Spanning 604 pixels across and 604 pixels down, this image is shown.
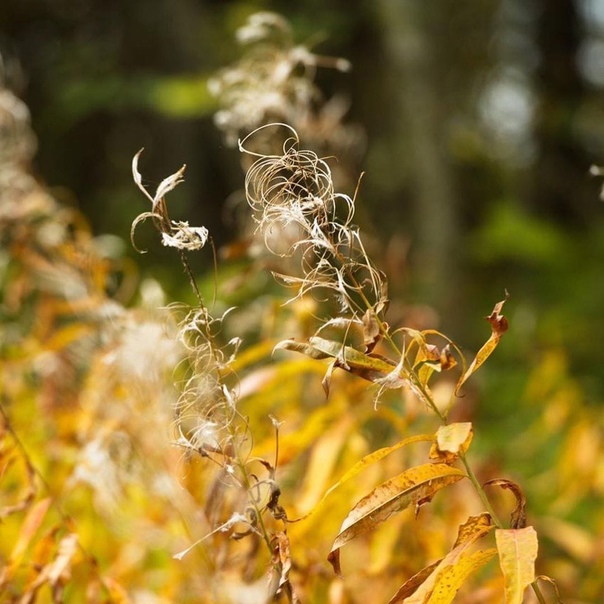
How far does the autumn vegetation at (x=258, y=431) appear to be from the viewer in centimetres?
80

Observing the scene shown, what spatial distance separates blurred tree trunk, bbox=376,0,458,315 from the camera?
3.90 m

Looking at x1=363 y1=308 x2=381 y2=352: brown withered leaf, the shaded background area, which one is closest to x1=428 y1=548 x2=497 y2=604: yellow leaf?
x1=363 y1=308 x2=381 y2=352: brown withered leaf

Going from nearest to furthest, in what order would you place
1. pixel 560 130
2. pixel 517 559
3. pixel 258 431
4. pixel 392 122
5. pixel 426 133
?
pixel 517 559
pixel 258 431
pixel 426 133
pixel 392 122
pixel 560 130

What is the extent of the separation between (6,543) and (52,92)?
4625 millimetres

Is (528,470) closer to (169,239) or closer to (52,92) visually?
(169,239)

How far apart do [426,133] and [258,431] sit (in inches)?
102

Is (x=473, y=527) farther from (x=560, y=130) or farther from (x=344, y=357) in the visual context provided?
(x=560, y=130)

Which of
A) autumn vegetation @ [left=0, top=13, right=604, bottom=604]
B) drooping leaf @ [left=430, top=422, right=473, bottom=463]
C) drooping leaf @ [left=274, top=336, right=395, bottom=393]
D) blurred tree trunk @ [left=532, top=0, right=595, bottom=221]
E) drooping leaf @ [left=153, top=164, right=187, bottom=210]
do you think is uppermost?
drooping leaf @ [left=153, top=164, right=187, bottom=210]

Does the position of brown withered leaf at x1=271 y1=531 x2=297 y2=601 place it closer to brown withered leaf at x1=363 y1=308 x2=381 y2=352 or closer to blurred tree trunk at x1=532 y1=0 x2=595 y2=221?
brown withered leaf at x1=363 y1=308 x2=381 y2=352

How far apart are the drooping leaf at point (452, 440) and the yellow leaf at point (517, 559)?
0.29ft

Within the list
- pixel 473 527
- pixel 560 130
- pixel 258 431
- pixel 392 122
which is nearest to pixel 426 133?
pixel 392 122

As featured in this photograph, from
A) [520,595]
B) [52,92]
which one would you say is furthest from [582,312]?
[520,595]

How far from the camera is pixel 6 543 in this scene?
Result: 5.62 feet

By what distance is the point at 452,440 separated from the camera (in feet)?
2.49
